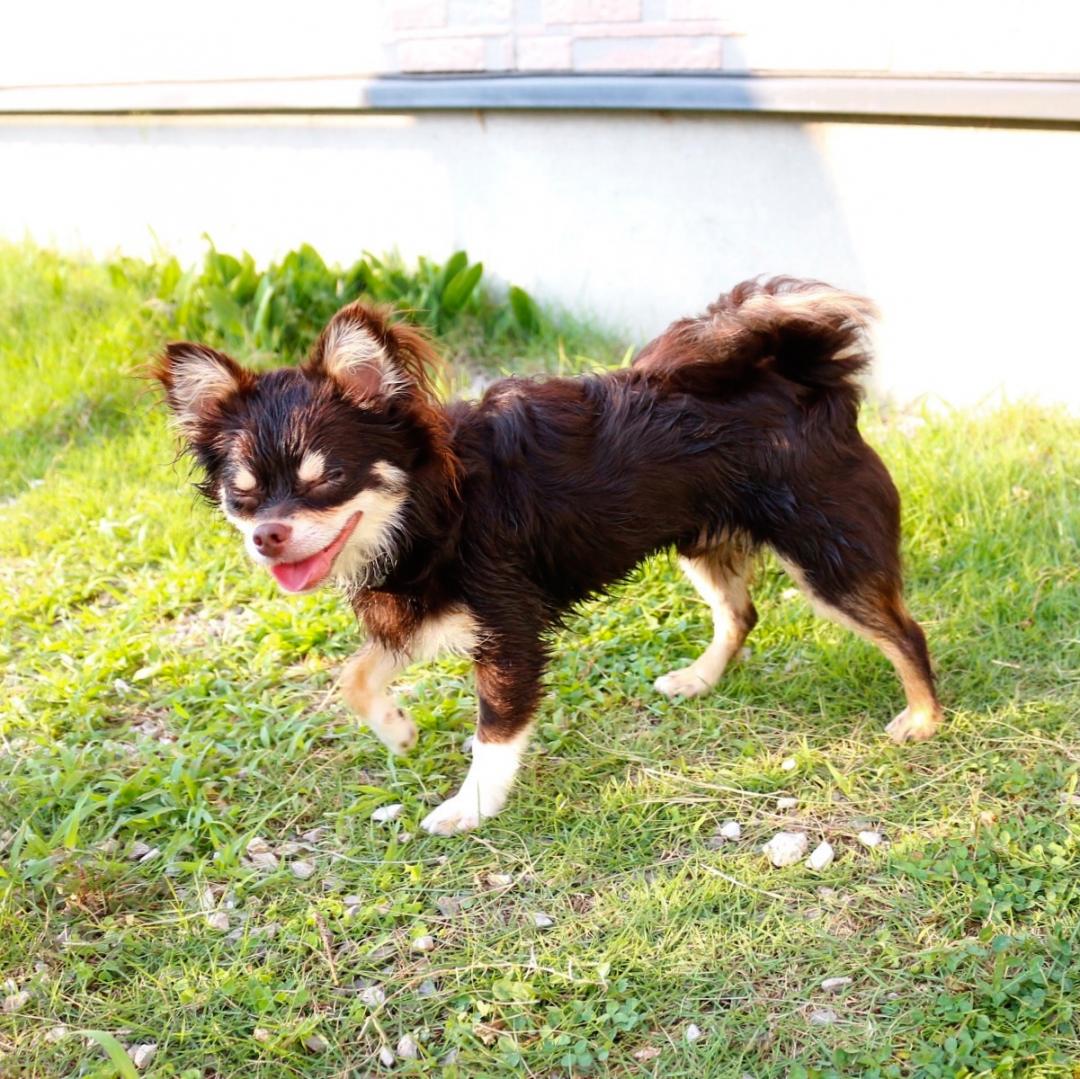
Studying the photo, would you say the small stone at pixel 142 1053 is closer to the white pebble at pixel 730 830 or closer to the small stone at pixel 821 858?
the white pebble at pixel 730 830

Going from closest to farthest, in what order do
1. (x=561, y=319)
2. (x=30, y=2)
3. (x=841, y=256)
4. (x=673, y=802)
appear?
1. (x=673, y=802)
2. (x=841, y=256)
3. (x=561, y=319)
4. (x=30, y=2)

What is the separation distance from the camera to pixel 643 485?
3.18 m

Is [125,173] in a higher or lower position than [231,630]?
higher

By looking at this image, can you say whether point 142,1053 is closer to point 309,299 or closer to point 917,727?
point 917,727

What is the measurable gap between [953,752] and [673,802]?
2.73ft

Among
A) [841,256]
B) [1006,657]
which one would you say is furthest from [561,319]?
[1006,657]

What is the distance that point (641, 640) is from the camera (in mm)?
4074

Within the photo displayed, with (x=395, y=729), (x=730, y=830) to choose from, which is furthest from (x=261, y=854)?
(x=730, y=830)

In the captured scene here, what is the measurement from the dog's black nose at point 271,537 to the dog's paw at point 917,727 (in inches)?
73.8

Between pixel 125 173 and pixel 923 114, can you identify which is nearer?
pixel 923 114

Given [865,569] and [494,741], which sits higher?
[865,569]

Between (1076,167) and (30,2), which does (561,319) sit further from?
(30,2)

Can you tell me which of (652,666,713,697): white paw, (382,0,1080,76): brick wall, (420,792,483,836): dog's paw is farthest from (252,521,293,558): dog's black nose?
(382,0,1080,76): brick wall

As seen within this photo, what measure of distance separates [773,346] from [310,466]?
132 centimetres
